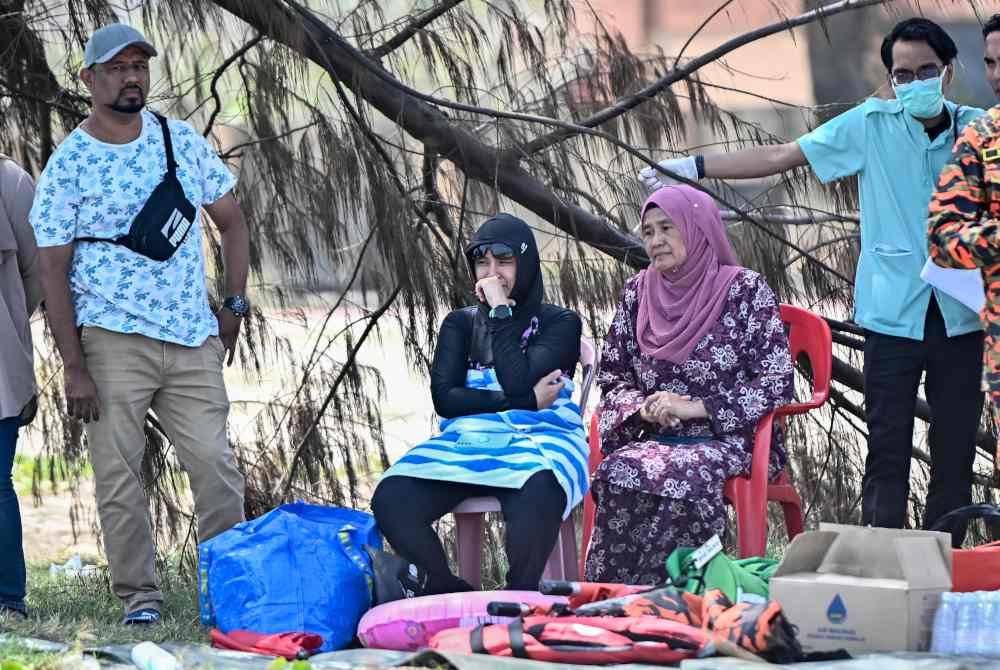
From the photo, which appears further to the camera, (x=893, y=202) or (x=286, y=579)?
(x=893, y=202)

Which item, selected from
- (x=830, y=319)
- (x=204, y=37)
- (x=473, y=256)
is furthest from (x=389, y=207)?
(x=830, y=319)

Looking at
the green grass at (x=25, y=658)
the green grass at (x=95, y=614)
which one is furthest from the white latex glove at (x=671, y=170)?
the green grass at (x=25, y=658)

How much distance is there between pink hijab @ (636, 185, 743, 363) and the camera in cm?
361

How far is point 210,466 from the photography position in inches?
143

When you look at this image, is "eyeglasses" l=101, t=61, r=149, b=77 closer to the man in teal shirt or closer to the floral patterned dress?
the floral patterned dress

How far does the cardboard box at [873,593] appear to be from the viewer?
2.76 meters

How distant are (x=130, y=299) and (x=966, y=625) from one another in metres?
1.88

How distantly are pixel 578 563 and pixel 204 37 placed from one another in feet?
5.30

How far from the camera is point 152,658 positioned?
287cm

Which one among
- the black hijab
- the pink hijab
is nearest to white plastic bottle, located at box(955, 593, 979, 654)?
the pink hijab

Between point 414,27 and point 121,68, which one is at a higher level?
point 414,27

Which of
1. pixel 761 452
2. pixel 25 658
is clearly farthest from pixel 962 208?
pixel 25 658

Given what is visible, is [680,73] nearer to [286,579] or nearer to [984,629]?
[286,579]

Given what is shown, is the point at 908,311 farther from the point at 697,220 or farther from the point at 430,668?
the point at 430,668
